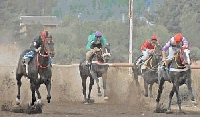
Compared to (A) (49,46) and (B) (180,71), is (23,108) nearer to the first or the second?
(A) (49,46)

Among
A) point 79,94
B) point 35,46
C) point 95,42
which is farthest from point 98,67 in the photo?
point 35,46

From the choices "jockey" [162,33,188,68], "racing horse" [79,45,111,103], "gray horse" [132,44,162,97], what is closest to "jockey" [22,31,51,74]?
"jockey" [162,33,188,68]

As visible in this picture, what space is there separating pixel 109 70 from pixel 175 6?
1339 inches

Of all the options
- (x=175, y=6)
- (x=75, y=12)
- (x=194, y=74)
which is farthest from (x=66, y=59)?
(x=75, y=12)

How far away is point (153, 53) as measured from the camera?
22531mm

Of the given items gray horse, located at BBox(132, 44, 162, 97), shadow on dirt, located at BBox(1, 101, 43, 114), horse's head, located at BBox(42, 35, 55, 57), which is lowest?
shadow on dirt, located at BBox(1, 101, 43, 114)

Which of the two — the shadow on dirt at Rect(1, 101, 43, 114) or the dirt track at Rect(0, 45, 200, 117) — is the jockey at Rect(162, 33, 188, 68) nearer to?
the dirt track at Rect(0, 45, 200, 117)

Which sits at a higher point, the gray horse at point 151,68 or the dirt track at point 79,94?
the gray horse at point 151,68

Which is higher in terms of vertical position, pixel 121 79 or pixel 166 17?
pixel 166 17

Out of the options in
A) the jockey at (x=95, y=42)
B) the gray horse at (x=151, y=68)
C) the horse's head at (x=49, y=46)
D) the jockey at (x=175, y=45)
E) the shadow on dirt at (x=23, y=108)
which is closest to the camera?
the horse's head at (x=49, y=46)

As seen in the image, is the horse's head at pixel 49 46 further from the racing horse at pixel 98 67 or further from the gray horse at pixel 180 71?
the racing horse at pixel 98 67

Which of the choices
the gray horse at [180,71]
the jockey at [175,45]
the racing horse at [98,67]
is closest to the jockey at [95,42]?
the racing horse at [98,67]

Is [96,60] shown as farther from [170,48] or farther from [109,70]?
[170,48]

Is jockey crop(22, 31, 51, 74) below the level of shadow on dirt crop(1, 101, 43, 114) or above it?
above
